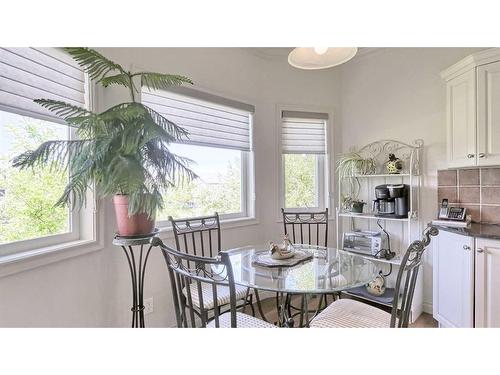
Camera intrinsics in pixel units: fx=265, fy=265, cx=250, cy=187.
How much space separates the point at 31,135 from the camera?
4.90 ft

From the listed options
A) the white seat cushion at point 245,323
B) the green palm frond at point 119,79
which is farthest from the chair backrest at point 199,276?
the green palm frond at point 119,79

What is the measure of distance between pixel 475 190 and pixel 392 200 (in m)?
0.64

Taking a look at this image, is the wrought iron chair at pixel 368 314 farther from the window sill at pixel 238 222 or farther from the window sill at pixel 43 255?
the window sill at pixel 43 255

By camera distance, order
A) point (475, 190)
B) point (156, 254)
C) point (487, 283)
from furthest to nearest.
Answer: point (475, 190), point (156, 254), point (487, 283)

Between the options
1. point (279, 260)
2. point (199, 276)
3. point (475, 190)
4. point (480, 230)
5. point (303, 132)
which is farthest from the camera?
point (303, 132)

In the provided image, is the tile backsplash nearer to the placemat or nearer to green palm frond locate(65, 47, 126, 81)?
the placemat

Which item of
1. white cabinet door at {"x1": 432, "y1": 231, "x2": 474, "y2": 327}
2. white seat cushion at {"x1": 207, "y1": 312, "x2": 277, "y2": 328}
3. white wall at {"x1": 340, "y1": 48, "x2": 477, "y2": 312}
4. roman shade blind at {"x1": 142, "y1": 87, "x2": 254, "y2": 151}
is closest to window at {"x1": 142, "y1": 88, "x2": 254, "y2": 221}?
roman shade blind at {"x1": 142, "y1": 87, "x2": 254, "y2": 151}

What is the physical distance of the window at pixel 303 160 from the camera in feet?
9.96

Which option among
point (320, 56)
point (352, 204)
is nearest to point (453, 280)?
point (352, 204)

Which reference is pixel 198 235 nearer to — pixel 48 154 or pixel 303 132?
pixel 48 154
